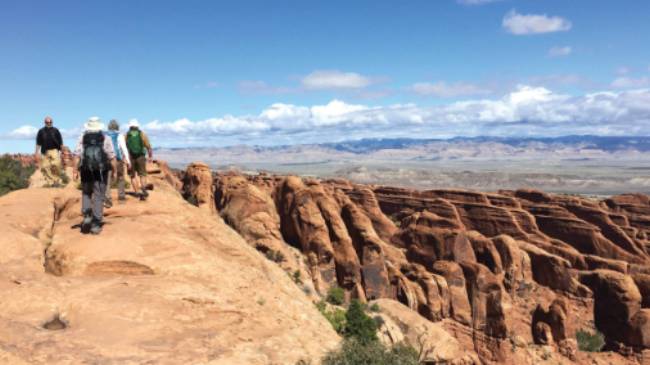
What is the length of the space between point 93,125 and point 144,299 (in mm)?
5617

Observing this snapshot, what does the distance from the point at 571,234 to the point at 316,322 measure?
80362 mm

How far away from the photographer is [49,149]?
18.6 m

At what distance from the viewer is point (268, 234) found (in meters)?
50.6

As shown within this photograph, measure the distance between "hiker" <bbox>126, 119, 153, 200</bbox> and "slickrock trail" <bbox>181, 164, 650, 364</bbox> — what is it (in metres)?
22.5

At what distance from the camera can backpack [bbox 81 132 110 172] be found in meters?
13.2

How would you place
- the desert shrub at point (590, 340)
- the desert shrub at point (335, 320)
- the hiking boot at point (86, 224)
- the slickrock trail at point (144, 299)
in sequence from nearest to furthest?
the slickrock trail at point (144, 299) < the hiking boot at point (86, 224) < the desert shrub at point (335, 320) < the desert shrub at point (590, 340)

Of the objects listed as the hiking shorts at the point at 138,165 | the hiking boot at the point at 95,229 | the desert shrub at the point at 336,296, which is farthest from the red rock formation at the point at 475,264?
the hiking boot at the point at 95,229

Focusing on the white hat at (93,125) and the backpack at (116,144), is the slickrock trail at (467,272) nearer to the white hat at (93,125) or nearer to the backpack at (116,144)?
the backpack at (116,144)

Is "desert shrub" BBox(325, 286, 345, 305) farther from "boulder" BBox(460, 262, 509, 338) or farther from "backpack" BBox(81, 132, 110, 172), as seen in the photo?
"backpack" BBox(81, 132, 110, 172)

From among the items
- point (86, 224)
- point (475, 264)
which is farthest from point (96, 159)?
point (475, 264)

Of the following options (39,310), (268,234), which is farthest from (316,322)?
(268,234)

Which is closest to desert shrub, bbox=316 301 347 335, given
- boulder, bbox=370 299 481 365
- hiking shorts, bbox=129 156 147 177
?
boulder, bbox=370 299 481 365

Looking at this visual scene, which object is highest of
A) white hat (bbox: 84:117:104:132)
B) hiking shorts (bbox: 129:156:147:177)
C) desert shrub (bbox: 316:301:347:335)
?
white hat (bbox: 84:117:104:132)

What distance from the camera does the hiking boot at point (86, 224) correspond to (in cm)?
1353
